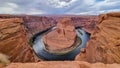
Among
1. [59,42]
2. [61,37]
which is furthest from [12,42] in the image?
[61,37]

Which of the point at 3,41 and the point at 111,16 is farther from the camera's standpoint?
the point at 111,16

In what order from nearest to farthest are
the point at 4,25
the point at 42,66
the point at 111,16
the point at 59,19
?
the point at 42,66 < the point at 4,25 < the point at 111,16 < the point at 59,19

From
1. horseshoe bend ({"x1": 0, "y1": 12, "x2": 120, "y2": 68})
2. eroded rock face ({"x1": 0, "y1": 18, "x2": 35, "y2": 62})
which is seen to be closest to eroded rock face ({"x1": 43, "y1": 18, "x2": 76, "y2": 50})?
horseshoe bend ({"x1": 0, "y1": 12, "x2": 120, "y2": 68})

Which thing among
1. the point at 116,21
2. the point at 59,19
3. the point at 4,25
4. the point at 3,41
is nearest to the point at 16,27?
the point at 4,25

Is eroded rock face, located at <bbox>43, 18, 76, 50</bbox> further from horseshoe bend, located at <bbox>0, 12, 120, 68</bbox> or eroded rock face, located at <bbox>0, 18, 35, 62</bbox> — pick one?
eroded rock face, located at <bbox>0, 18, 35, 62</bbox>

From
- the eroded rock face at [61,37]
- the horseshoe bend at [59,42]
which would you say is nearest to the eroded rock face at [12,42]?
the horseshoe bend at [59,42]

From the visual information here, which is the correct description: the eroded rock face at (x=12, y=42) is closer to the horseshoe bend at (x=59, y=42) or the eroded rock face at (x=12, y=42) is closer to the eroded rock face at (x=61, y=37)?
the horseshoe bend at (x=59, y=42)

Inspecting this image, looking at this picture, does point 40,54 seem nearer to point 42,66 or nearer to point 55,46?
point 55,46
